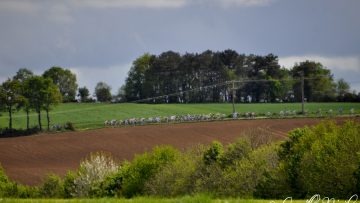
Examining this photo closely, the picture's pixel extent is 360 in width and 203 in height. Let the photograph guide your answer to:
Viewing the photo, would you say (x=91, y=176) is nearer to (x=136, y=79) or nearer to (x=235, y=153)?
(x=235, y=153)

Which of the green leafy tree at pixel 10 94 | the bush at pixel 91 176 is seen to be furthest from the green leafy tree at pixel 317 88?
the bush at pixel 91 176

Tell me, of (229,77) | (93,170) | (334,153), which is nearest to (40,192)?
(93,170)

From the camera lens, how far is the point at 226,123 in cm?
7769

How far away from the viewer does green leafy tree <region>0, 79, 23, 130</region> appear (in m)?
88.6

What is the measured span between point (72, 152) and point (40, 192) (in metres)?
19.9

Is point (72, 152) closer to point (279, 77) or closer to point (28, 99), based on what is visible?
point (28, 99)

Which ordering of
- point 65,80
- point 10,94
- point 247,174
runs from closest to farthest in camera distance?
point 247,174 → point 10,94 → point 65,80

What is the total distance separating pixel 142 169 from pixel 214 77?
297 ft

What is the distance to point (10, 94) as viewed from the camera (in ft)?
294

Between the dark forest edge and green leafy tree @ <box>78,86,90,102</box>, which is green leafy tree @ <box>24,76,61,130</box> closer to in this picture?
the dark forest edge

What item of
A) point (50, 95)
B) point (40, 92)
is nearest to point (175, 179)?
point (50, 95)

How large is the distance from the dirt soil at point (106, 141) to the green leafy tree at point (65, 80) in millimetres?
47880

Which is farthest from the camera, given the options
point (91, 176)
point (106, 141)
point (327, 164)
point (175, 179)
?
point (106, 141)

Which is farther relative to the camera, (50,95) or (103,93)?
(103,93)
